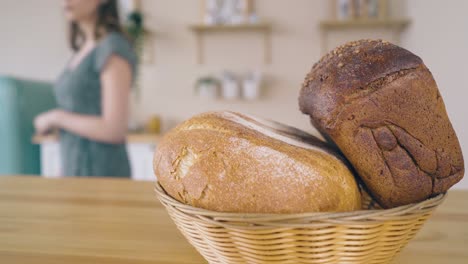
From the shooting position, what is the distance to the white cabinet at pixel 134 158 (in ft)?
8.38

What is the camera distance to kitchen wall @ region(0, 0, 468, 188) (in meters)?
2.73

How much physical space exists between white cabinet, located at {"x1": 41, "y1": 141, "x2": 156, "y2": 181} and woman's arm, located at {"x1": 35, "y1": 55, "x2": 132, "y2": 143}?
113 centimetres

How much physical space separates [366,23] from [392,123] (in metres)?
2.24

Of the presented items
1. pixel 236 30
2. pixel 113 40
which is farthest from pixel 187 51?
pixel 113 40

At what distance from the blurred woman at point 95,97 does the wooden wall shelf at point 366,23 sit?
4.99 feet

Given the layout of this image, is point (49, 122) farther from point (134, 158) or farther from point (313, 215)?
point (313, 215)

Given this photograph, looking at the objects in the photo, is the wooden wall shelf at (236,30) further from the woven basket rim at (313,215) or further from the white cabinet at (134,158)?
the woven basket rim at (313,215)

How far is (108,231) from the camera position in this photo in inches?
23.1

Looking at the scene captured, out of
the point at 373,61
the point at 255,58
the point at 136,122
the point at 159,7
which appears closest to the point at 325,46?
the point at 255,58

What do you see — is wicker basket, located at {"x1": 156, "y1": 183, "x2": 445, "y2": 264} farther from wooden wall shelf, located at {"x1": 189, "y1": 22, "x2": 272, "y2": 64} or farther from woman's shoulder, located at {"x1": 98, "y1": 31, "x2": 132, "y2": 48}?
wooden wall shelf, located at {"x1": 189, "y1": 22, "x2": 272, "y2": 64}

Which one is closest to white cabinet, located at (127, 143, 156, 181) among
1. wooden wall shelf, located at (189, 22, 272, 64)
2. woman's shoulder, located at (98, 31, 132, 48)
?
wooden wall shelf, located at (189, 22, 272, 64)

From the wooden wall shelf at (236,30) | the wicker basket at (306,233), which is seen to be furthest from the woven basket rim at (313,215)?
the wooden wall shelf at (236,30)

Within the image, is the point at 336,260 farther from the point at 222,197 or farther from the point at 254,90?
the point at 254,90

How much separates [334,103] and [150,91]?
2612 mm
